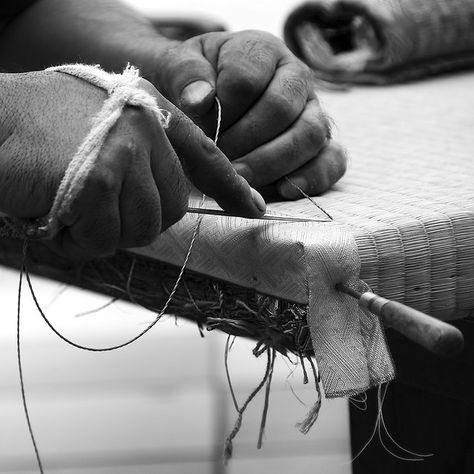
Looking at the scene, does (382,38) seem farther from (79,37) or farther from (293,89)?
(293,89)

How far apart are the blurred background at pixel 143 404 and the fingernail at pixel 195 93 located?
0.64m

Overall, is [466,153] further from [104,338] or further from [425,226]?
[104,338]

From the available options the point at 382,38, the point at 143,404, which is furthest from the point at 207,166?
the point at 143,404

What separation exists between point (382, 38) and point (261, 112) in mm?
755

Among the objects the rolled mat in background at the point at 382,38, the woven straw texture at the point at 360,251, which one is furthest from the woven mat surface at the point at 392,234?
the rolled mat in background at the point at 382,38

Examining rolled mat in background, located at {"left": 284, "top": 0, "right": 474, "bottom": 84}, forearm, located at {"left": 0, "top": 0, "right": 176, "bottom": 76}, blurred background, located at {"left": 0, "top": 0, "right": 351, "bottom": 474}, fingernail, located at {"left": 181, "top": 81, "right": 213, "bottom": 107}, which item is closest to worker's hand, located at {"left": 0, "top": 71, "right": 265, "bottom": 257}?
fingernail, located at {"left": 181, "top": 81, "right": 213, "bottom": 107}

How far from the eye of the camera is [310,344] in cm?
70

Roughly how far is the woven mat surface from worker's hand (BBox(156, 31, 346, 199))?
1.1 inches

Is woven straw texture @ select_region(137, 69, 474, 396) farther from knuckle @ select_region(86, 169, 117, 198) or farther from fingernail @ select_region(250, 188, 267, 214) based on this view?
knuckle @ select_region(86, 169, 117, 198)

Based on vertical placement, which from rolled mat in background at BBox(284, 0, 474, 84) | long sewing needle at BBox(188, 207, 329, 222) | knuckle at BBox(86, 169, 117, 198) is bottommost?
rolled mat in background at BBox(284, 0, 474, 84)

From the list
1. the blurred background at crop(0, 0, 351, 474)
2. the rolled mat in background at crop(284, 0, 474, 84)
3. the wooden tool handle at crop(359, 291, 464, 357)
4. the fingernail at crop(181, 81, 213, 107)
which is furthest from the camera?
the blurred background at crop(0, 0, 351, 474)

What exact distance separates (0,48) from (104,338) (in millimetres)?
1017

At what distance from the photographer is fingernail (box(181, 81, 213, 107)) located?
81cm

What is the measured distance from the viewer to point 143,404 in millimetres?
1835
